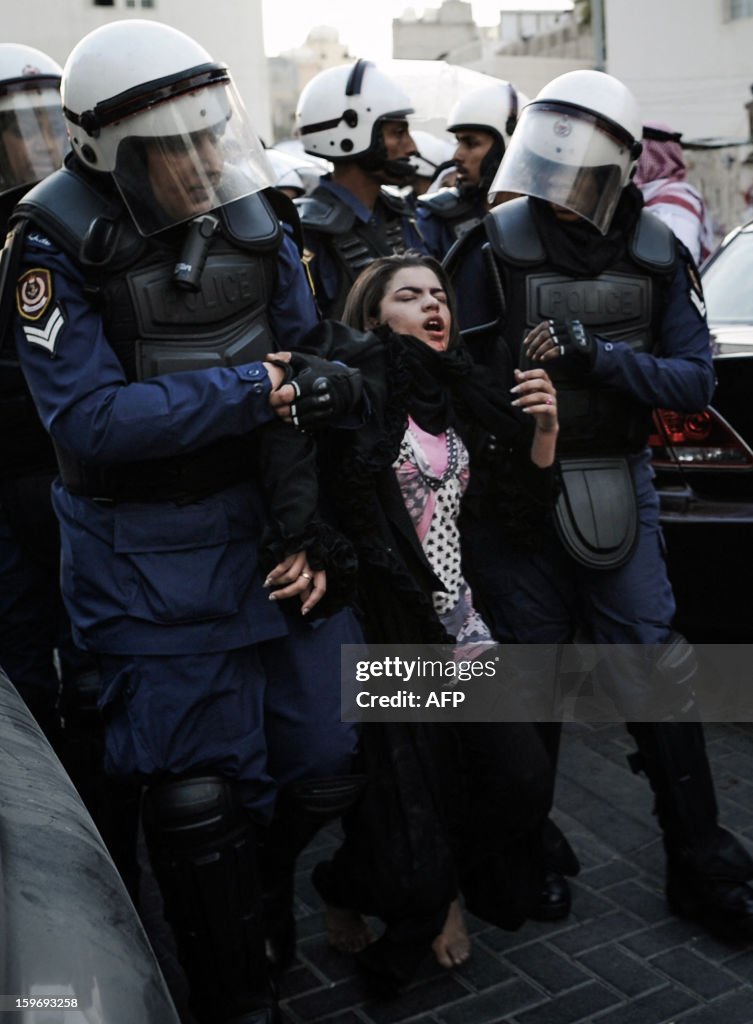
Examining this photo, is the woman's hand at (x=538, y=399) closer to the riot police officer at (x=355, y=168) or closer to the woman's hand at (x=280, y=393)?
the woman's hand at (x=280, y=393)

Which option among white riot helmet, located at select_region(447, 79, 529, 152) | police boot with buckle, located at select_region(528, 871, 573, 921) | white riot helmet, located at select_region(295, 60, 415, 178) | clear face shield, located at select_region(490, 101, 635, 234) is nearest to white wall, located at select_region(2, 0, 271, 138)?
white riot helmet, located at select_region(447, 79, 529, 152)

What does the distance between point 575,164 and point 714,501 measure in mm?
1235

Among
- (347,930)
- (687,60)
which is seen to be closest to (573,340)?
(347,930)

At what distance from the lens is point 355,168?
4.92 m

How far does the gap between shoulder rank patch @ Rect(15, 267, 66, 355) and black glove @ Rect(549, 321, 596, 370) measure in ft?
3.86

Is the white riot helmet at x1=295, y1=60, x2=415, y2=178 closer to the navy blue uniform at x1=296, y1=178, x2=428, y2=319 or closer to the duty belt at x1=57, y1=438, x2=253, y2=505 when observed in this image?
the navy blue uniform at x1=296, y1=178, x2=428, y2=319

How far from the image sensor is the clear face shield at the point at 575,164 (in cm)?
327

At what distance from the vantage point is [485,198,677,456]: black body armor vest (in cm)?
329

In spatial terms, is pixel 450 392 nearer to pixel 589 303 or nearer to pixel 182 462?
pixel 589 303

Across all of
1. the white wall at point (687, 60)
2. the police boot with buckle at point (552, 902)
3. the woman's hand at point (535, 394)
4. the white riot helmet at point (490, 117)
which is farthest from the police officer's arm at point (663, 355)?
the white wall at point (687, 60)

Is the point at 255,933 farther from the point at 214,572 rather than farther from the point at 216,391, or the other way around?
the point at 216,391

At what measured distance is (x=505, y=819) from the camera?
2.86 metres

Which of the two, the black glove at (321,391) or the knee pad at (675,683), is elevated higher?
the black glove at (321,391)

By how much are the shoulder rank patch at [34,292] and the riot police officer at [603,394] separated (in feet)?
3.75
